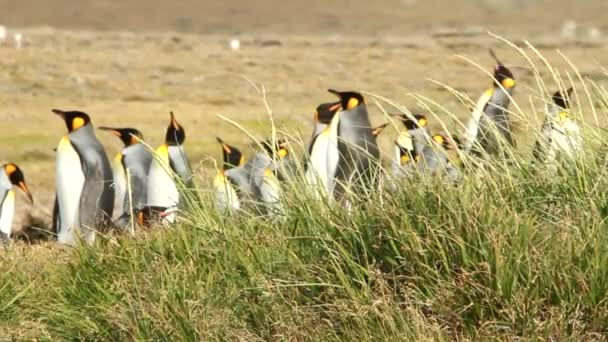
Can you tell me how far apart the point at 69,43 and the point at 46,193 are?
22.7m

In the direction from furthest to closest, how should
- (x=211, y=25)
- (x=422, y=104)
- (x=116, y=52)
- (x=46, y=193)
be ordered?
(x=211, y=25) < (x=116, y=52) < (x=46, y=193) < (x=422, y=104)

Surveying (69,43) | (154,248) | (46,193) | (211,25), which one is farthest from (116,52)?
(211,25)

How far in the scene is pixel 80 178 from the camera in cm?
1067

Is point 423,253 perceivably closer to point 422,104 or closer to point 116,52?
point 422,104

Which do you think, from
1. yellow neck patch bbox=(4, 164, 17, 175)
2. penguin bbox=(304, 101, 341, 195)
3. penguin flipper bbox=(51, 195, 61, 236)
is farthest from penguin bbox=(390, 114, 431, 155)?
yellow neck patch bbox=(4, 164, 17, 175)

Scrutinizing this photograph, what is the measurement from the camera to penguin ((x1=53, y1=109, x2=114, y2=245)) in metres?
10.4

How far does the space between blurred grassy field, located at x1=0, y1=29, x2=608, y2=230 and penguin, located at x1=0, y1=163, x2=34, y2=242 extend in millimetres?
1313

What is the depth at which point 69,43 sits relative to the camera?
3569 cm

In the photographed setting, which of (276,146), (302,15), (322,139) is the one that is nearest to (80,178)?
(322,139)

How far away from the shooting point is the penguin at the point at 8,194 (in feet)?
34.8

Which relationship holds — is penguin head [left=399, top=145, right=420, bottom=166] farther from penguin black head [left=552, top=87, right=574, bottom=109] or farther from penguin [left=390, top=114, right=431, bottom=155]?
penguin black head [left=552, top=87, right=574, bottom=109]

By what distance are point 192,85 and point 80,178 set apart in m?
13.8

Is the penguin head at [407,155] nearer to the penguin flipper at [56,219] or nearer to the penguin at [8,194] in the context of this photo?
the penguin flipper at [56,219]

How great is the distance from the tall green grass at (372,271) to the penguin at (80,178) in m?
4.74
